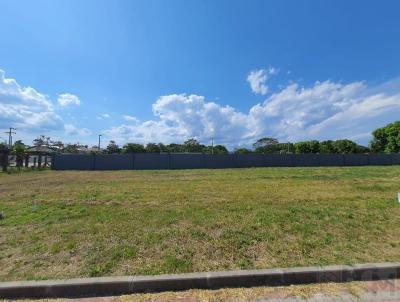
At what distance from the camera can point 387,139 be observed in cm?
5816

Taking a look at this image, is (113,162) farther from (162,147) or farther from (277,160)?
(162,147)

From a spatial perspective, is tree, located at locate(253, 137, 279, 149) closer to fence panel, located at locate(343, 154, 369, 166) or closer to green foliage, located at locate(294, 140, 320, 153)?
green foliage, located at locate(294, 140, 320, 153)

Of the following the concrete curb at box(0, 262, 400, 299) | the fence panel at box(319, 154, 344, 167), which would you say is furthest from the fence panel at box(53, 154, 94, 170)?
the concrete curb at box(0, 262, 400, 299)

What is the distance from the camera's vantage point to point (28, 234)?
16.3 feet

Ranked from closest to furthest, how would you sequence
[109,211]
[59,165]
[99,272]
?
1. [99,272]
2. [109,211]
3. [59,165]

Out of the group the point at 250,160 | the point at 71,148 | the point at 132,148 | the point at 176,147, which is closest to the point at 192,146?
the point at 176,147

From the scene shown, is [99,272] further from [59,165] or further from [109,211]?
[59,165]

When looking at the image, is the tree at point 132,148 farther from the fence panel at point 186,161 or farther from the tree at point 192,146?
the fence panel at point 186,161

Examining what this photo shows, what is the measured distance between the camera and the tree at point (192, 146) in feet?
277

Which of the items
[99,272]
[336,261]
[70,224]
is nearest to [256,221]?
[336,261]

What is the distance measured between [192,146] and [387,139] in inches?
1992

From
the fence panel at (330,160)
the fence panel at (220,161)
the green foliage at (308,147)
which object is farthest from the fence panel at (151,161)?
the green foliage at (308,147)

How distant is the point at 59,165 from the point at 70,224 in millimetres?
34078

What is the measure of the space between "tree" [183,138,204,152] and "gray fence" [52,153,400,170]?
146ft
